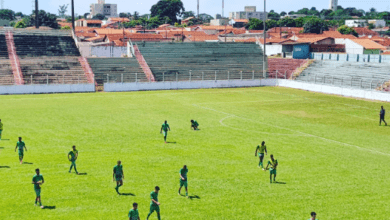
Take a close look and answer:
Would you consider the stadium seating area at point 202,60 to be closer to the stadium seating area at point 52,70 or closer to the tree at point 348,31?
the stadium seating area at point 52,70

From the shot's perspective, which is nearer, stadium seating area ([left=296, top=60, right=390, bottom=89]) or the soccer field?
the soccer field

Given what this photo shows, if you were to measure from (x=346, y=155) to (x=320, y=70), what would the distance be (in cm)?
4902

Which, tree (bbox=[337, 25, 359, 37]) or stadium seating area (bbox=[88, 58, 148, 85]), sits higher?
tree (bbox=[337, 25, 359, 37])

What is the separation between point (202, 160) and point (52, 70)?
49.5m

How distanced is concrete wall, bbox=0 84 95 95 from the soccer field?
13.1 m

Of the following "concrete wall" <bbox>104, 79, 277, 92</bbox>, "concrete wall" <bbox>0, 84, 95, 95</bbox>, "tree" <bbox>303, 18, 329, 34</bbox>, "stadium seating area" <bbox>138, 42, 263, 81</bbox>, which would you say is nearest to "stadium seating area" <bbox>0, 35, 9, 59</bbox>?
"concrete wall" <bbox>0, 84, 95, 95</bbox>

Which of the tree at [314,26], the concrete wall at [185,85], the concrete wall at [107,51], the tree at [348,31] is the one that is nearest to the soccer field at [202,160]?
the concrete wall at [185,85]

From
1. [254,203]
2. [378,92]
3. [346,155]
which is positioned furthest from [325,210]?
[378,92]

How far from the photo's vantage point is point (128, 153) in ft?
90.1

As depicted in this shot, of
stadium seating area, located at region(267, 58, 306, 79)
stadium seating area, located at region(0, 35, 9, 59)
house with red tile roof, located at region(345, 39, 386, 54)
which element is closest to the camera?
stadium seating area, located at region(0, 35, 9, 59)

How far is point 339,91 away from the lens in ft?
199

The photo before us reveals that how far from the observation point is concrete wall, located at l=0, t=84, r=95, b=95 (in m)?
60.0

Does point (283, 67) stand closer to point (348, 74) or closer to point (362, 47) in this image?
point (348, 74)

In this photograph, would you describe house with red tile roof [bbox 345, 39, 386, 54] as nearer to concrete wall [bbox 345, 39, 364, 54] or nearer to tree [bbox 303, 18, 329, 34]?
concrete wall [bbox 345, 39, 364, 54]
